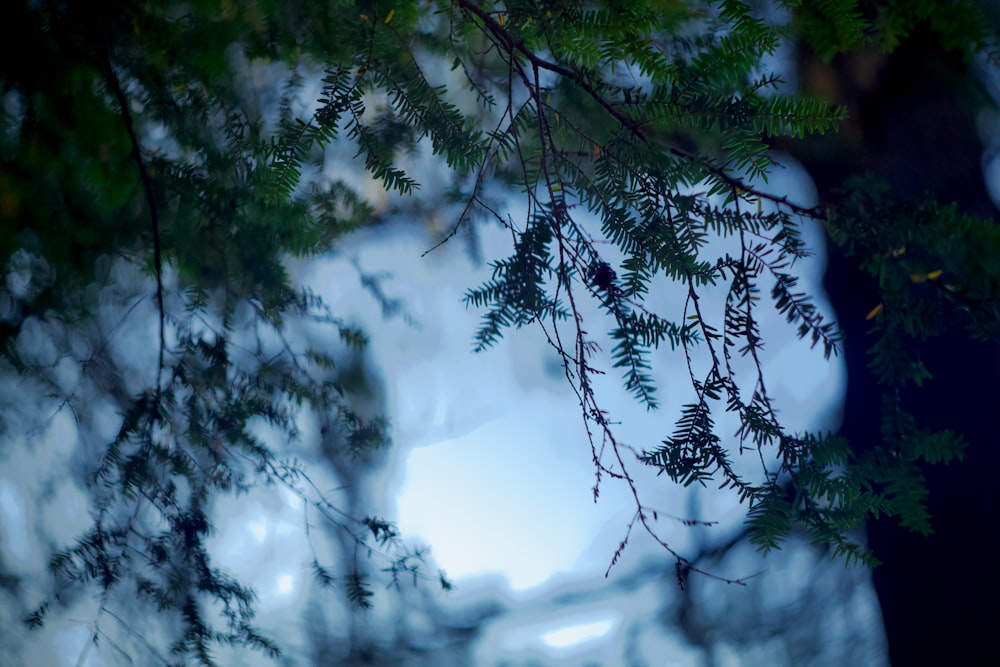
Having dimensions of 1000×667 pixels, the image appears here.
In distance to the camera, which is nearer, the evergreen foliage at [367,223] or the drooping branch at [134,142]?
the evergreen foliage at [367,223]

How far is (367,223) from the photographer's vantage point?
1.19 metres

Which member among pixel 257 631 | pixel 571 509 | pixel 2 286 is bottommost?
pixel 257 631

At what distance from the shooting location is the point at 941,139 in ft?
3.48

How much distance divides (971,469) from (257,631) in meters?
1.12

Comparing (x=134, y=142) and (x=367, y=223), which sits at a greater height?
(x=367, y=223)

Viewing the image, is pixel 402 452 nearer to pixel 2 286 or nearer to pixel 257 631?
pixel 257 631

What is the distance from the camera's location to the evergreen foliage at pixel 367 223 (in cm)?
51

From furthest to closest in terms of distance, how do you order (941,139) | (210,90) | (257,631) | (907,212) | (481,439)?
1. (481,439)
2. (941,139)
3. (257,631)
4. (210,90)
5. (907,212)

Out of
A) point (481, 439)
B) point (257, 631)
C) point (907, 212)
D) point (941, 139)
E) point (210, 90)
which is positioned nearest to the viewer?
point (907, 212)

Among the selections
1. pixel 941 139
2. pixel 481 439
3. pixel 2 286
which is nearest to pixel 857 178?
pixel 941 139

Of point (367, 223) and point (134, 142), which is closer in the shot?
point (134, 142)

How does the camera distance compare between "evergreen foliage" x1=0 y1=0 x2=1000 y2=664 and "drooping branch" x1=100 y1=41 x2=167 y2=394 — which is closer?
"evergreen foliage" x1=0 y1=0 x2=1000 y2=664

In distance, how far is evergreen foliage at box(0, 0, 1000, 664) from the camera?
51cm

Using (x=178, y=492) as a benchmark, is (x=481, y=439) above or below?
above
